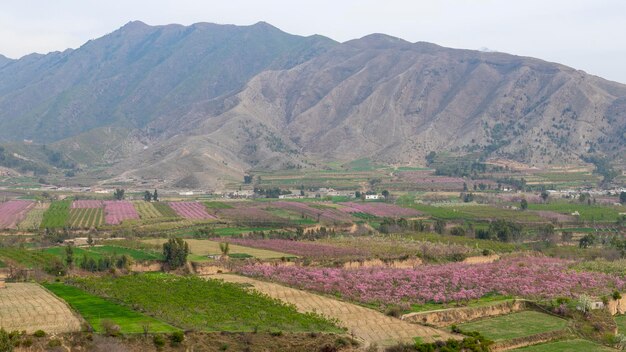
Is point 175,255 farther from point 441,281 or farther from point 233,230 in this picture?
point 233,230

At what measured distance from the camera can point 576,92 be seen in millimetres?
180750

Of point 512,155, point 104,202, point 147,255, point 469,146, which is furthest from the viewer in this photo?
point 469,146

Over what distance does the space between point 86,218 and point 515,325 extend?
5757 cm

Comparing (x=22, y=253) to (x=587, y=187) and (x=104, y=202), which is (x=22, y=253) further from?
(x=587, y=187)

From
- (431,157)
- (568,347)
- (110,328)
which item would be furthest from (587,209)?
(110,328)

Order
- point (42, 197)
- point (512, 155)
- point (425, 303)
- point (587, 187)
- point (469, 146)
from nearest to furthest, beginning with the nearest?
point (425, 303) → point (42, 197) → point (587, 187) → point (512, 155) → point (469, 146)

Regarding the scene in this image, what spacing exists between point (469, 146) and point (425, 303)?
135m

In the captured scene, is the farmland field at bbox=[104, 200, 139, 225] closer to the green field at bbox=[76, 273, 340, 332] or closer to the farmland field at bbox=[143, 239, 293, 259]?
the farmland field at bbox=[143, 239, 293, 259]

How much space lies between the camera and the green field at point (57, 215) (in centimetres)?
7923

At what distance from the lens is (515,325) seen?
3966 centimetres

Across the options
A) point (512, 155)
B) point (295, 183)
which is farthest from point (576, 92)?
point (295, 183)

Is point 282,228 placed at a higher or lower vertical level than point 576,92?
lower

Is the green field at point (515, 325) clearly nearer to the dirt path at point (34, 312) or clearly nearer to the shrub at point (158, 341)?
the shrub at point (158, 341)

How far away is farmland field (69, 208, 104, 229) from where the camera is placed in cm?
7888
